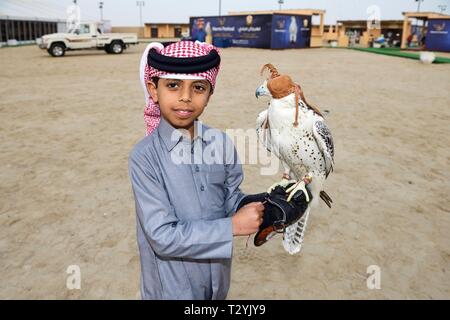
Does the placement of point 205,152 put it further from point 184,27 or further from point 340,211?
point 184,27

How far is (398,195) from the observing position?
4363mm

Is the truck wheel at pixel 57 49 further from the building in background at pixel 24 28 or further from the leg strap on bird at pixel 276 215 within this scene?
the leg strap on bird at pixel 276 215

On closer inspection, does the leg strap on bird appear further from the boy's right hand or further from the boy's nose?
the boy's nose

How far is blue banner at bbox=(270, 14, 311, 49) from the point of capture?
26484 mm

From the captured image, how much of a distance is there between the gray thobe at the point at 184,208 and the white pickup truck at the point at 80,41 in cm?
2026

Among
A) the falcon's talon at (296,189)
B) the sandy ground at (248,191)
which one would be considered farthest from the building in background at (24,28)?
the falcon's talon at (296,189)

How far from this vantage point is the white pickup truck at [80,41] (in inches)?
750

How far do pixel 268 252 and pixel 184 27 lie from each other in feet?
187

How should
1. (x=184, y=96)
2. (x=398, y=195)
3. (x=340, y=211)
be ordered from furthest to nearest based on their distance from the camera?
(x=398, y=195), (x=340, y=211), (x=184, y=96)

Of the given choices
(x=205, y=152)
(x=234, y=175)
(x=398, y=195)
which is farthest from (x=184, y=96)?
(x=398, y=195)

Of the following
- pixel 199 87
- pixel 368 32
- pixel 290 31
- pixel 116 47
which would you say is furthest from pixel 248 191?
pixel 368 32

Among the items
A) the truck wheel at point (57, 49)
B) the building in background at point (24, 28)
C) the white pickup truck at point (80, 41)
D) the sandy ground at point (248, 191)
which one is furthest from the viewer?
the building in background at point (24, 28)

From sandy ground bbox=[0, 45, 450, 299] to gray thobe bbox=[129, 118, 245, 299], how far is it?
139cm

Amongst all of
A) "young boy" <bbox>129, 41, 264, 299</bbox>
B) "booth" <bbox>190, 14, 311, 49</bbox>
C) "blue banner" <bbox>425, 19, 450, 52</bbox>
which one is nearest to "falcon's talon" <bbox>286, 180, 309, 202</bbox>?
"young boy" <bbox>129, 41, 264, 299</bbox>
